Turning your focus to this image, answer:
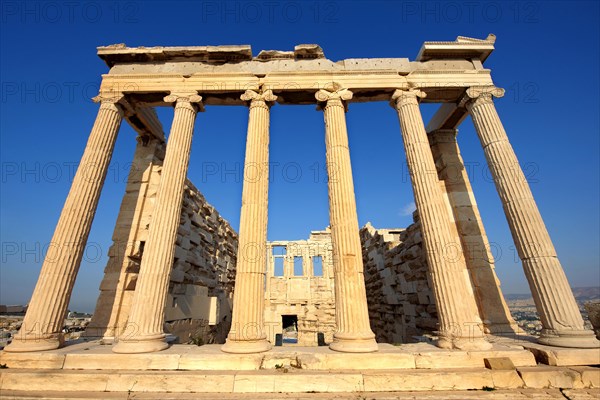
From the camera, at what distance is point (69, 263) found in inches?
330

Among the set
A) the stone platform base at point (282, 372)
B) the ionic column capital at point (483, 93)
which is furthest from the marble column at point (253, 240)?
the ionic column capital at point (483, 93)

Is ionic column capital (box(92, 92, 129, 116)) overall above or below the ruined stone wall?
above

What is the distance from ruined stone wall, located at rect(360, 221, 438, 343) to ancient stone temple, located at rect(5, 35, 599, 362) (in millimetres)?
Answer: 111

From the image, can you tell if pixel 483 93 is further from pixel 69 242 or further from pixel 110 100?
pixel 69 242

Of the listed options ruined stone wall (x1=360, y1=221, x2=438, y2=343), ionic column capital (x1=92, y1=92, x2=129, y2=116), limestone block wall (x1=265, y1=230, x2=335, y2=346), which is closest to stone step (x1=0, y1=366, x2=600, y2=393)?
ruined stone wall (x1=360, y1=221, x2=438, y2=343)

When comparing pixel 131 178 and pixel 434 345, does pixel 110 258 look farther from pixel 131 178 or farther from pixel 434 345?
pixel 434 345

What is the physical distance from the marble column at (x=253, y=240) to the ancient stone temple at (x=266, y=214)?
0.04m

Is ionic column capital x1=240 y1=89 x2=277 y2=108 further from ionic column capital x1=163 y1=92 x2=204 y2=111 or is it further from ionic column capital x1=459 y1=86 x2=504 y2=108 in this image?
ionic column capital x1=459 y1=86 x2=504 y2=108

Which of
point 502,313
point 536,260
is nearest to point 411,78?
point 536,260

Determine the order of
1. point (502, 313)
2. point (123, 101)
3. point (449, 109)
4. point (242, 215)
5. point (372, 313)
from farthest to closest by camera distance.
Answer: point (372, 313)
point (449, 109)
point (123, 101)
point (502, 313)
point (242, 215)

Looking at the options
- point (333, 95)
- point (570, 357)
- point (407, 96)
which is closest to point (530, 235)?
point (570, 357)

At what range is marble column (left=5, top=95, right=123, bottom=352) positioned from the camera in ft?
24.7

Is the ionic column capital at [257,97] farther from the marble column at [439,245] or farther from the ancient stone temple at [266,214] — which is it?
the marble column at [439,245]

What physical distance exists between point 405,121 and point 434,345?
703cm
